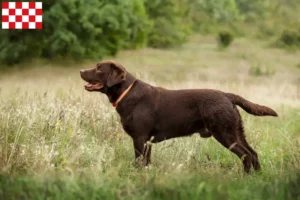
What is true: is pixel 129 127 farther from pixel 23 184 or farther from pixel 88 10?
pixel 88 10

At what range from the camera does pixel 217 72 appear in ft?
103

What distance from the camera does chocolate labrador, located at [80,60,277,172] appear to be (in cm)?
609

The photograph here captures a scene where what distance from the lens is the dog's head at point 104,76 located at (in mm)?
6164

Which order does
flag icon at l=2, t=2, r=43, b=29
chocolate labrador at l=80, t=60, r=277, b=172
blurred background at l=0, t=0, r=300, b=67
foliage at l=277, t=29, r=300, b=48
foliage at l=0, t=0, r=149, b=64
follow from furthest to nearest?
1. foliage at l=277, t=29, r=300, b=48
2. blurred background at l=0, t=0, r=300, b=67
3. foliage at l=0, t=0, r=149, b=64
4. flag icon at l=2, t=2, r=43, b=29
5. chocolate labrador at l=80, t=60, r=277, b=172

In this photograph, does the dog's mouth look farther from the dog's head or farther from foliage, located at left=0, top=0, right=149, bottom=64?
foliage, located at left=0, top=0, right=149, bottom=64

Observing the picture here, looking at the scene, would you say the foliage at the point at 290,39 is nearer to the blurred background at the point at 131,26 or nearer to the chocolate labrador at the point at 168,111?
the blurred background at the point at 131,26

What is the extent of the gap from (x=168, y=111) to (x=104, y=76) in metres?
0.86

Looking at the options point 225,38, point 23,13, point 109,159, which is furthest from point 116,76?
point 225,38

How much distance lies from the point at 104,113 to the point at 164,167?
3384mm

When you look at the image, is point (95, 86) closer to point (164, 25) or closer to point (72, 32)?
point (72, 32)

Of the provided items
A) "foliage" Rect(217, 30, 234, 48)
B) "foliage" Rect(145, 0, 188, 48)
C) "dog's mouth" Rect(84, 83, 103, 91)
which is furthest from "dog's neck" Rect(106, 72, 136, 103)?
"foliage" Rect(217, 30, 234, 48)

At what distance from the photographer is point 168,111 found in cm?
622

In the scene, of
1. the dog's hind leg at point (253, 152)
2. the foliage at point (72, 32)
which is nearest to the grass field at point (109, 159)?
the dog's hind leg at point (253, 152)

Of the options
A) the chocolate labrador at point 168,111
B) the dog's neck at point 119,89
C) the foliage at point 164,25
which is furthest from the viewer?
the foliage at point 164,25
